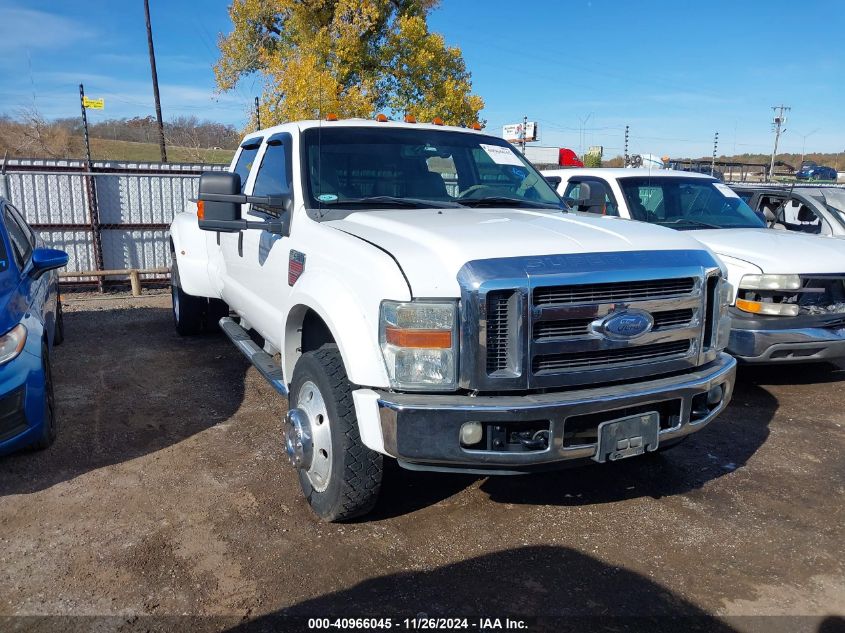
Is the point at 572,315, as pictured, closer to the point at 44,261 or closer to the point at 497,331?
the point at 497,331

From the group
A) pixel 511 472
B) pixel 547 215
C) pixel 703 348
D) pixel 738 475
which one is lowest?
pixel 738 475

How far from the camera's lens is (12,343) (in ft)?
13.3

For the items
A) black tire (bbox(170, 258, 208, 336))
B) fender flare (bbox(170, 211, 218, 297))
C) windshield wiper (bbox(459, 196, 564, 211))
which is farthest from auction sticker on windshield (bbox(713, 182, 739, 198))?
black tire (bbox(170, 258, 208, 336))

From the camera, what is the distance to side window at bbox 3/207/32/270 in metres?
5.00

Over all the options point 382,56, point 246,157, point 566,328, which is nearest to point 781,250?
point 566,328

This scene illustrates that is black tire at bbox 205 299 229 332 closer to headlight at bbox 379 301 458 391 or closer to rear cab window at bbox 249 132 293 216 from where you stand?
rear cab window at bbox 249 132 293 216

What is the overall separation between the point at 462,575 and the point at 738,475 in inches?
83.1

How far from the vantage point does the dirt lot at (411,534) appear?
9.59ft

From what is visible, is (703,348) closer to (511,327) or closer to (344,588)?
(511,327)

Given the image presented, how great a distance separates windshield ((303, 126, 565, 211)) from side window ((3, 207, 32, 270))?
2.37m

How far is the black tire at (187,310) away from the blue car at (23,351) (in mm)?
2144

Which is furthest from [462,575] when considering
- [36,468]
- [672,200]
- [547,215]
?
[672,200]

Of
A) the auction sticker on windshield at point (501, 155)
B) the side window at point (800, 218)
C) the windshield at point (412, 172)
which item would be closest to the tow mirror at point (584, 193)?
the windshield at point (412, 172)

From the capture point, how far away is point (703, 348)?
347 centimetres
